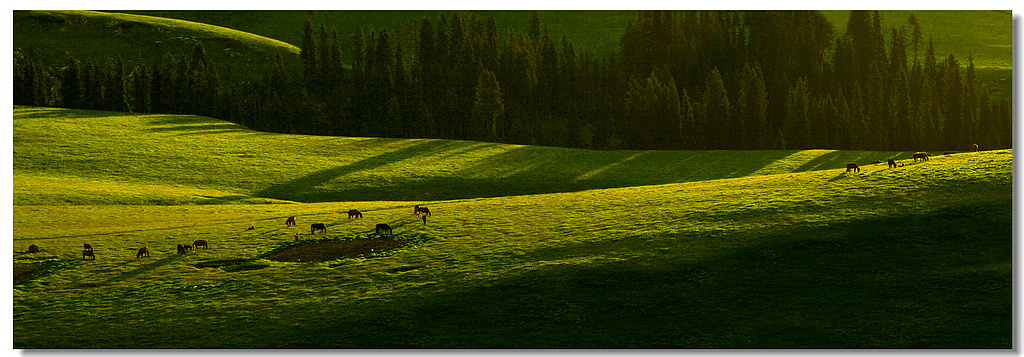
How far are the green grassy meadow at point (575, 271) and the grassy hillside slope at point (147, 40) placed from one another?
229 ft

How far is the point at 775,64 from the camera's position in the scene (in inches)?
3017

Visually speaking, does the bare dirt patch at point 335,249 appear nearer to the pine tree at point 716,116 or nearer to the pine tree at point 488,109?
the pine tree at point 488,109

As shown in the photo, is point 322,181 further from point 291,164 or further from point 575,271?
point 575,271

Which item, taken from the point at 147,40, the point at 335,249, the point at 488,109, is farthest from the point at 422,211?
the point at 147,40

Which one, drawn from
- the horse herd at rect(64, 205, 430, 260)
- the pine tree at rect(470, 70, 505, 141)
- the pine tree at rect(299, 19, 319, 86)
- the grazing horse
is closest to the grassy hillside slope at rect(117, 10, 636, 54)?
the pine tree at rect(299, 19, 319, 86)

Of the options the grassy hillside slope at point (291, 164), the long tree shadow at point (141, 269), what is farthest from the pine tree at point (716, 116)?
the long tree shadow at point (141, 269)

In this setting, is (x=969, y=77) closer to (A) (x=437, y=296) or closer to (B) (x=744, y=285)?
(B) (x=744, y=285)

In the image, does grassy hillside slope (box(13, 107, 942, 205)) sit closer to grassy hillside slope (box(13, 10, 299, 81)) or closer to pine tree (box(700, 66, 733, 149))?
pine tree (box(700, 66, 733, 149))

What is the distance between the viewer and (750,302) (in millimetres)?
17516

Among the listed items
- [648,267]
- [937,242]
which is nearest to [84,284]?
[648,267]

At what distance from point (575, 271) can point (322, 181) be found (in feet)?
87.7

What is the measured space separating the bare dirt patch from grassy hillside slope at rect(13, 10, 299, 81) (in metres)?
77.3

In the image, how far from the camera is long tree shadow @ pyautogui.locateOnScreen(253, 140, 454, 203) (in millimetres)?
40334
